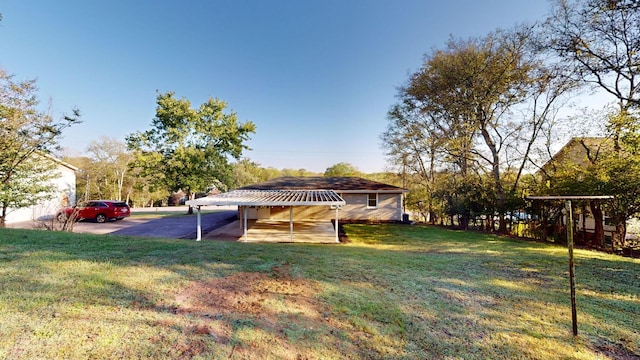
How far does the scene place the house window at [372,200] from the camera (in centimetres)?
1734

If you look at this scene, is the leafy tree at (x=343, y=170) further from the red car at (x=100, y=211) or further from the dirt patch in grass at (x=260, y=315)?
the dirt patch in grass at (x=260, y=315)

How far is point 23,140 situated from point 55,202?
10.7 meters

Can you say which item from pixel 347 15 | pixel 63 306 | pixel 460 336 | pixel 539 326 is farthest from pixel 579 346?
pixel 347 15

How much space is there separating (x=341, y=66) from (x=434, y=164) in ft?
33.0

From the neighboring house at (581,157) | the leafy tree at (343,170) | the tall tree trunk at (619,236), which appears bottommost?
the tall tree trunk at (619,236)

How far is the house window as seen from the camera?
17.3 meters

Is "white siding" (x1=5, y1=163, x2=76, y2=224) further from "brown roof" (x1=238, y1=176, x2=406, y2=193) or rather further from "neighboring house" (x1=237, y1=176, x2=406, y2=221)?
"neighboring house" (x1=237, y1=176, x2=406, y2=221)

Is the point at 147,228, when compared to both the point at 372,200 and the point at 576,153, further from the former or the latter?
the point at 576,153

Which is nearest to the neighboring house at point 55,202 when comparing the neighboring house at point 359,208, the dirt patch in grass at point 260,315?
the neighboring house at point 359,208

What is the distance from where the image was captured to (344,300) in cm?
337

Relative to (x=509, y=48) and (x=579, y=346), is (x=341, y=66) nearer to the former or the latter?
(x=509, y=48)

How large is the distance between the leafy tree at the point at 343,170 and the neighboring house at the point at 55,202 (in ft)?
102

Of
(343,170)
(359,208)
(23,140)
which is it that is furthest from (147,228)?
(343,170)

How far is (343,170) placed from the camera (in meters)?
41.2
